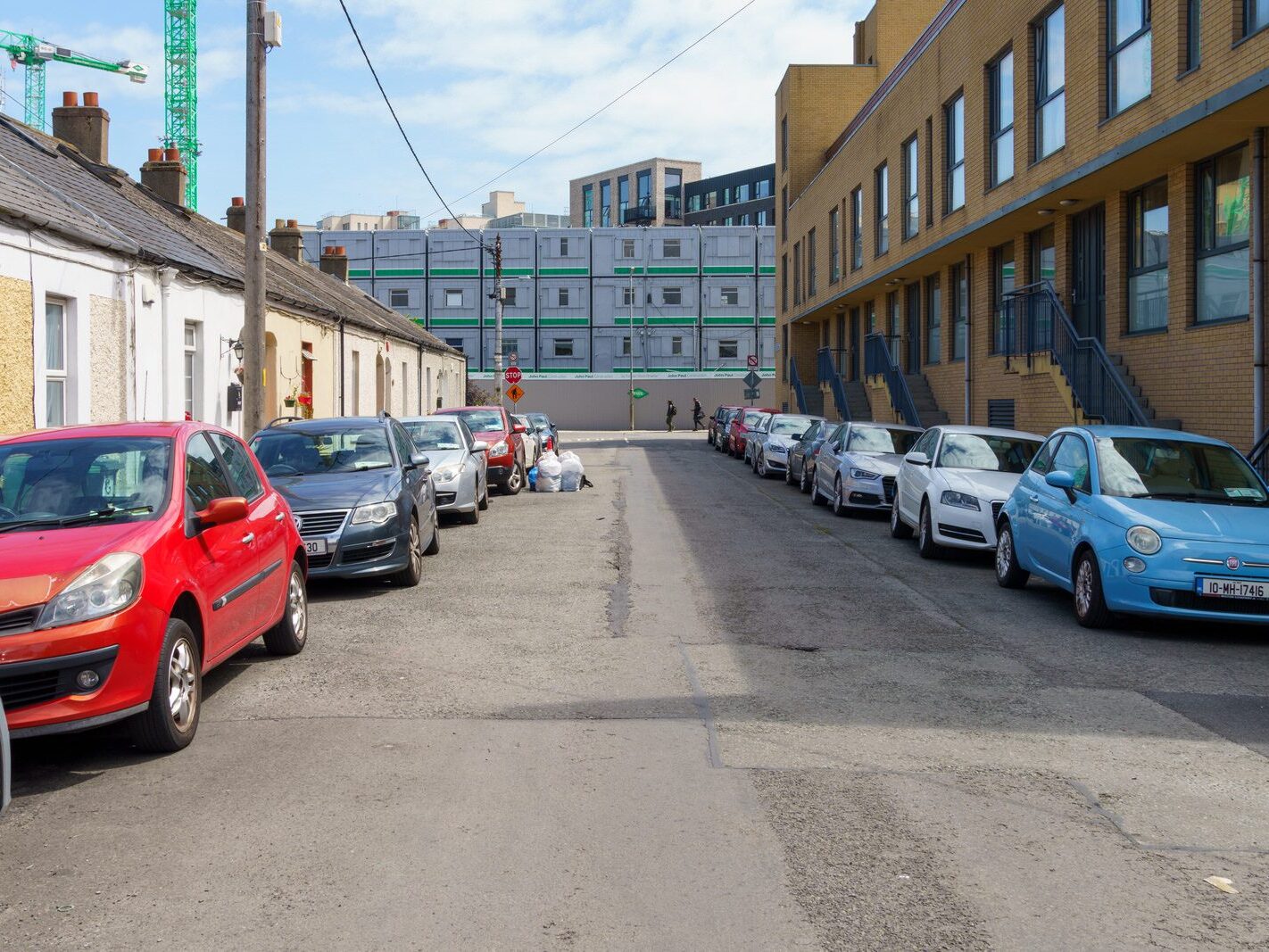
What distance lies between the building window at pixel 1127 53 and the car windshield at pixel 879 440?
545cm

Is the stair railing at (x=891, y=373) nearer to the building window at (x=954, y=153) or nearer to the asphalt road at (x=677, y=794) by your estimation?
the building window at (x=954, y=153)

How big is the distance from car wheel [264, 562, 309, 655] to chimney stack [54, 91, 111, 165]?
55.7ft

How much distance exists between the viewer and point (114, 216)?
57.6 ft

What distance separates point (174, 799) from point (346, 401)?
2584 centimetres

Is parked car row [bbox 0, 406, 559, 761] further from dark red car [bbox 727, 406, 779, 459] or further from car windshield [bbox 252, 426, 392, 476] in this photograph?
dark red car [bbox 727, 406, 779, 459]

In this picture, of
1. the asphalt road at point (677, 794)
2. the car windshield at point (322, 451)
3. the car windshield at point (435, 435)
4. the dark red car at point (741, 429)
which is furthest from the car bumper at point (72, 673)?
the dark red car at point (741, 429)

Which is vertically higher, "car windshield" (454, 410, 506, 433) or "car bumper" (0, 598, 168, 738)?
"car windshield" (454, 410, 506, 433)

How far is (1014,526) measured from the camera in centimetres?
1117

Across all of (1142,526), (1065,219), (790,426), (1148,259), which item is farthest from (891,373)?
(1142,526)

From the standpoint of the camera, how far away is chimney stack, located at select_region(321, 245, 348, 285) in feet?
144

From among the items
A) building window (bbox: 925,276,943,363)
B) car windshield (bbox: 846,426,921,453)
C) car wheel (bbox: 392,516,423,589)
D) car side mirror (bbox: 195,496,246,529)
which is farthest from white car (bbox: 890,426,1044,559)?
building window (bbox: 925,276,943,363)

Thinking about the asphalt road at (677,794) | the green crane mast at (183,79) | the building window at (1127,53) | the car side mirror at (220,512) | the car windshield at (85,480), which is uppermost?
the green crane mast at (183,79)

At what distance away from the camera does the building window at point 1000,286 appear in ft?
76.6

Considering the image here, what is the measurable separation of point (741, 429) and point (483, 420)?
13751mm
